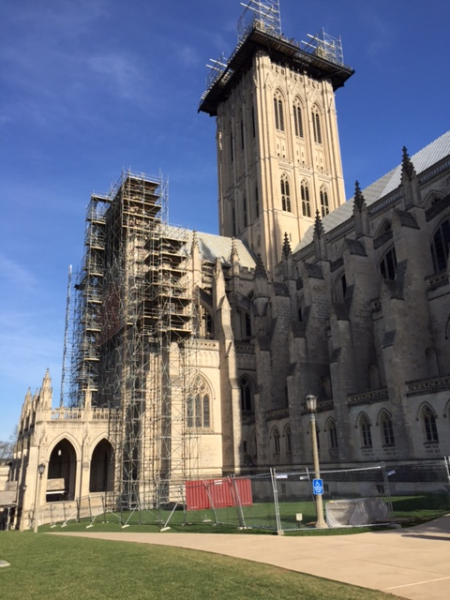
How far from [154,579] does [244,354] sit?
33.2 metres

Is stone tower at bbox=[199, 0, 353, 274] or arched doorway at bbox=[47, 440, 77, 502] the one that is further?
stone tower at bbox=[199, 0, 353, 274]

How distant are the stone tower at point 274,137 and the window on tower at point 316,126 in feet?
0.40

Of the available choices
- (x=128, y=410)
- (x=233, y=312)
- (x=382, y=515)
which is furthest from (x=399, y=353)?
(x=233, y=312)

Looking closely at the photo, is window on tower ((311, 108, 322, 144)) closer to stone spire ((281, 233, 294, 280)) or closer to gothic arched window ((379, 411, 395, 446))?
stone spire ((281, 233, 294, 280))

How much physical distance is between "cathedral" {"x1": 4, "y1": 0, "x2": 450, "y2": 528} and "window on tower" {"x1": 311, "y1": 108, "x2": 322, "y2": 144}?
14988 mm

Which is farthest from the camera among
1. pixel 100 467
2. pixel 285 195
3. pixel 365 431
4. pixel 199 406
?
pixel 285 195

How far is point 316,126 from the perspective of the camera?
6431 centimetres

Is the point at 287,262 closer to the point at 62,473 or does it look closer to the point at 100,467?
the point at 100,467

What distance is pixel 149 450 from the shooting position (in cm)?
3509

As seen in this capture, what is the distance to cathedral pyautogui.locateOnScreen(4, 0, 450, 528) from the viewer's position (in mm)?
28125

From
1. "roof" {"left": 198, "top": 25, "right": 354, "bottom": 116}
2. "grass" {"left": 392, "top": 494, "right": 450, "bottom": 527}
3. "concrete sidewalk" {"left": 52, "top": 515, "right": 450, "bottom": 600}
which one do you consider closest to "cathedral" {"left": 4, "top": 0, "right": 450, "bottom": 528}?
"grass" {"left": 392, "top": 494, "right": 450, "bottom": 527}

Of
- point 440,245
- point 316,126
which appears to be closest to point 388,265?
point 440,245

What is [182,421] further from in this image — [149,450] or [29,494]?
[29,494]

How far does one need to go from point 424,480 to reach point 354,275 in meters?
14.0
